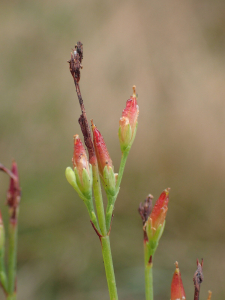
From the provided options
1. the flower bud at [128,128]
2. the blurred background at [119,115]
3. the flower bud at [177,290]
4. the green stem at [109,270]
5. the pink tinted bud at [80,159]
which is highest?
the blurred background at [119,115]

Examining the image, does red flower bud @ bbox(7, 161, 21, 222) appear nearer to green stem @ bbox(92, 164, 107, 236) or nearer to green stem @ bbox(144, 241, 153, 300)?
green stem @ bbox(92, 164, 107, 236)

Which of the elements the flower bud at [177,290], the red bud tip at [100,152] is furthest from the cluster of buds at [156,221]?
the red bud tip at [100,152]

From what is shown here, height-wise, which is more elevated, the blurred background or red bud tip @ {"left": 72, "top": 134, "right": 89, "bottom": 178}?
the blurred background

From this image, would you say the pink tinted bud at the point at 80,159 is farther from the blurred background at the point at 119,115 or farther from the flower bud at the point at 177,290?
the blurred background at the point at 119,115

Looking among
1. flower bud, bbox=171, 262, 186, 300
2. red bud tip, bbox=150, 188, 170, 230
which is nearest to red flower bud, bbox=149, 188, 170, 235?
red bud tip, bbox=150, 188, 170, 230

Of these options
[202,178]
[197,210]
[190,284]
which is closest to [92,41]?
[202,178]
